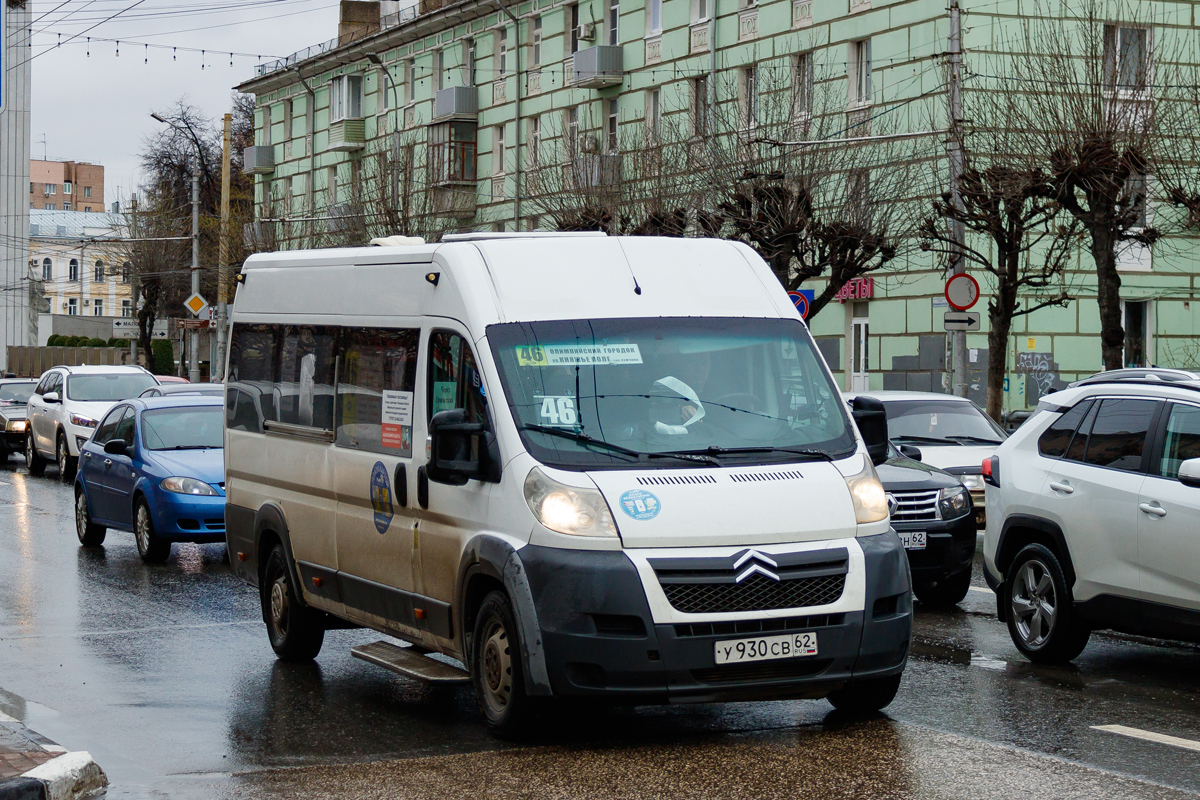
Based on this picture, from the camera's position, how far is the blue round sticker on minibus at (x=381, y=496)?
8430mm

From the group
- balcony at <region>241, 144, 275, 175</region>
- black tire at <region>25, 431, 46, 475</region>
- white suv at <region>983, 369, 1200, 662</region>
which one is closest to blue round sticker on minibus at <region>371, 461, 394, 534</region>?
white suv at <region>983, 369, 1200, 662</region>

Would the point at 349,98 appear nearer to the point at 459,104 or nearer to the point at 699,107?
the point at 459,104

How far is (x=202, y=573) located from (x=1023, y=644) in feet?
26.0

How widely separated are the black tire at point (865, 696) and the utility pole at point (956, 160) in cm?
1916

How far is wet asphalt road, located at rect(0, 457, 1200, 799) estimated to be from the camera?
660 cm

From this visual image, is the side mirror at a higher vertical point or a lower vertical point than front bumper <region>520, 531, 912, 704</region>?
higher

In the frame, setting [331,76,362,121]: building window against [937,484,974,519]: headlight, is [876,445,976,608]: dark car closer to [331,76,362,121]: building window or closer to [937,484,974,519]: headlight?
[937,484,974,519]: headlight

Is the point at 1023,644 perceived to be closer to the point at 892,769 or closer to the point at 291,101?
the point at 892,769

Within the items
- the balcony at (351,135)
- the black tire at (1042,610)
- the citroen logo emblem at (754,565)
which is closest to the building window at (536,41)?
the balcony at (351,135)

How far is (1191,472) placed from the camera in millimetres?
8328

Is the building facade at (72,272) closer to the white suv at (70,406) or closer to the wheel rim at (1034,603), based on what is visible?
the white suv at (70,406)

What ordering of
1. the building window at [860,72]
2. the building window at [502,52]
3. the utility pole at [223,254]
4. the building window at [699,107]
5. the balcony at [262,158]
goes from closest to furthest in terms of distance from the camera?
the building window at [699,107], the building window at [860,72], the building window at [502,52], the utility pole at [223,254], the balcony at [262,158]

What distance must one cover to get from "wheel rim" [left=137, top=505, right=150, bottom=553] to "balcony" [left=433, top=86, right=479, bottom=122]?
36958mm

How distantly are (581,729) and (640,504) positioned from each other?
1329mm
